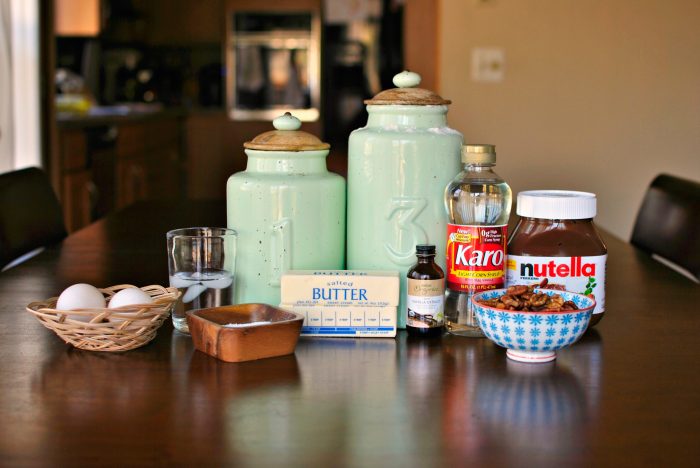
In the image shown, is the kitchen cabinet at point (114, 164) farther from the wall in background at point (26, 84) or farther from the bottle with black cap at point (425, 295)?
the bottle with black cap at point (425, 295)

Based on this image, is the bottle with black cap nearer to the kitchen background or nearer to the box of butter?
the box of butter

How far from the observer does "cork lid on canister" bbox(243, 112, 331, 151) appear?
1227 millimetres

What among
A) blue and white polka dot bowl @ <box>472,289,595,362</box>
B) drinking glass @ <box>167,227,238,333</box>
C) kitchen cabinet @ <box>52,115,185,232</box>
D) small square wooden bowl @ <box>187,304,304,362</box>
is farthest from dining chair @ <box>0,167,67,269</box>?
kitchen cabinet @ <box>52,115,185,232</box>

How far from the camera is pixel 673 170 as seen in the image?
3.53m

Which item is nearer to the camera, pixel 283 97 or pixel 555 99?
pixel 555 99

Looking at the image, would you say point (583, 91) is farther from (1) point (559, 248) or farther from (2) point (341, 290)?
(2) point (341, 290)

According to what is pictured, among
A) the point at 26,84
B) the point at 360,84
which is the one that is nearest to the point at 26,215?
the point at 26,84

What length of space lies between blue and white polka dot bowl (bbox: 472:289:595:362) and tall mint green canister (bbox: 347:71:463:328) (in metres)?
0.17

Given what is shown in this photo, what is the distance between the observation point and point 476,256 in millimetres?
1169

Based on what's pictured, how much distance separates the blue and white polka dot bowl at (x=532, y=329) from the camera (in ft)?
3.43

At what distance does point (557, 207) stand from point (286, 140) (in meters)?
0.35

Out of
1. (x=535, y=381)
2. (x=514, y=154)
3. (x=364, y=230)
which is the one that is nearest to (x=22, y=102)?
(x=514, y=154)

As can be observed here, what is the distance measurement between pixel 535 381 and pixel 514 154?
258 centimetres

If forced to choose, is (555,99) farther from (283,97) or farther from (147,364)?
(283,97)
